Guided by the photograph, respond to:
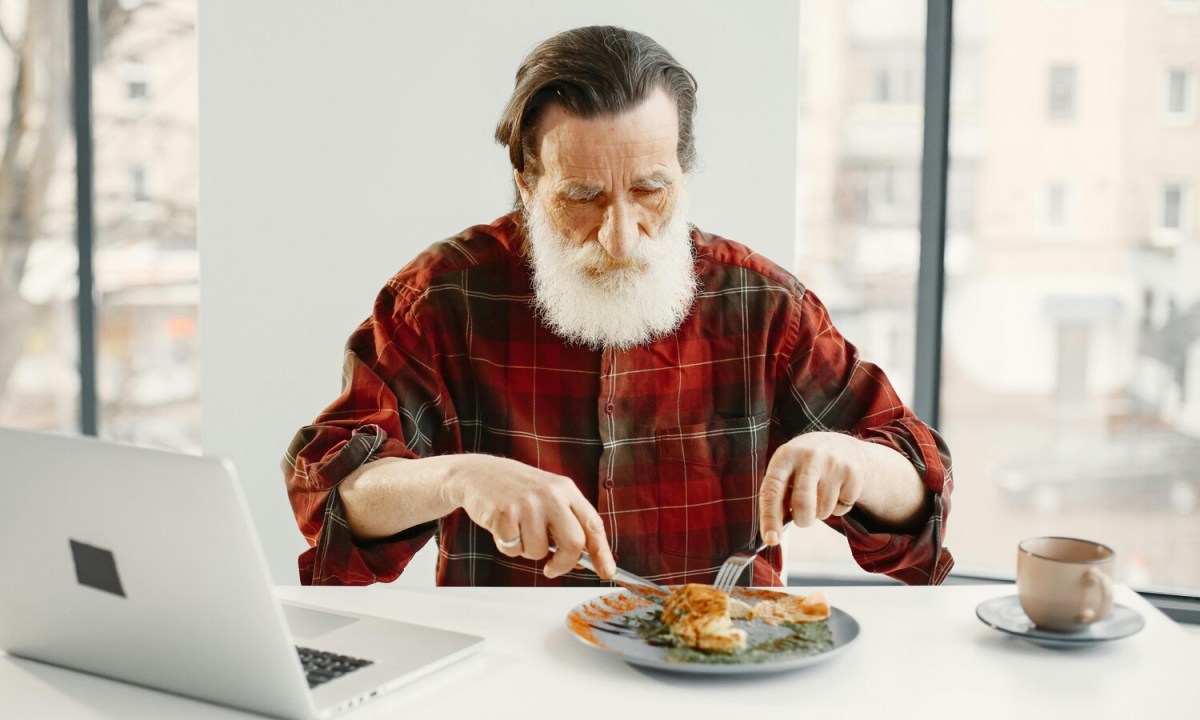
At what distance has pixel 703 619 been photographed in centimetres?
113

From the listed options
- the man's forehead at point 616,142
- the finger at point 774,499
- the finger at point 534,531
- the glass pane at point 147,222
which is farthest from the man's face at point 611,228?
the glass pane at point 147,222

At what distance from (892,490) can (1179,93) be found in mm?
1818

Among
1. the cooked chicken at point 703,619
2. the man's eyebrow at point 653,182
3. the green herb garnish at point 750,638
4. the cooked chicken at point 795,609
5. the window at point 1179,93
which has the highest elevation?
the window at point 1179,93

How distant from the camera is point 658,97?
178 cm

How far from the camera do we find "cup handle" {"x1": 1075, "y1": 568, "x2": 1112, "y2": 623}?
1.16 m

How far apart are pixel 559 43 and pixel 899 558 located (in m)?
0.89

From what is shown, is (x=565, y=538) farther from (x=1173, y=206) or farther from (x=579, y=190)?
(x=1173, y=206)

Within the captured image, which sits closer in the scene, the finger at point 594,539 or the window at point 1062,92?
the finger at point 594,539

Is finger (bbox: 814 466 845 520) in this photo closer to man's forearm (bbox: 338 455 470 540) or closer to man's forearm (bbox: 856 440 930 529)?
man's forearm (bbox: 856 440 930 529)

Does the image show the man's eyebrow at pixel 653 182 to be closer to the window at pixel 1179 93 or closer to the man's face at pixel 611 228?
the man's face at pixel 611 228

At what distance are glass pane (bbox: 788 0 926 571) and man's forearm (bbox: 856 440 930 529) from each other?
1.45 m

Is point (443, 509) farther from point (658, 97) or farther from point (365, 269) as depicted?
point (365, 269)

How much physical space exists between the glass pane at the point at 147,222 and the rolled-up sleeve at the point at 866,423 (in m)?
2.15

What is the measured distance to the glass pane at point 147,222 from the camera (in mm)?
3473
